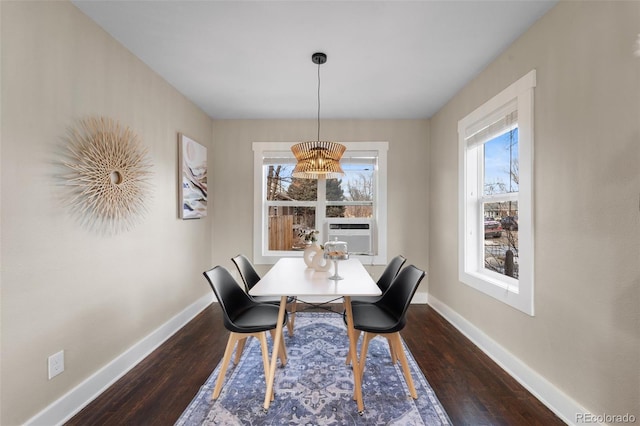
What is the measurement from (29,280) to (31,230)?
10.4 inches

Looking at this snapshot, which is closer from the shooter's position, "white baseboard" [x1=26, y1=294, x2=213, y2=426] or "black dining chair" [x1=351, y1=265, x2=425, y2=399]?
"white baseboard" [x1=26, y1=294, x2=213, y2=426]

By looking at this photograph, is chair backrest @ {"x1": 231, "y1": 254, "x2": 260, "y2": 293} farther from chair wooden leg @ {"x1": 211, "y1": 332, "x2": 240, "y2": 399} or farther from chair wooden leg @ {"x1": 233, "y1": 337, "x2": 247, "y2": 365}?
chair wooden leg @ {"x1": 211, "y1": 332, "x2": 240, "y2": 399}

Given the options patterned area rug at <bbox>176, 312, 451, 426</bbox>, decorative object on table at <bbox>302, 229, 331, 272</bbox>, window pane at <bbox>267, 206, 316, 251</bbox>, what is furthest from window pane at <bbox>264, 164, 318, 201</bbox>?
patterned area rug at <bbox>176, 312, 451, 426</bbox>

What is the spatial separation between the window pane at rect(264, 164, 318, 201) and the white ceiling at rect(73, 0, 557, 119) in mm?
1070

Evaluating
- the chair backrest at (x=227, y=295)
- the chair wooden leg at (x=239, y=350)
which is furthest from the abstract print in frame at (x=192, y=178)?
the chair wooden leg at (x=239, y=350)

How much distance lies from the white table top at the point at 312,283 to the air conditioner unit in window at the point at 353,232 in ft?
4.08

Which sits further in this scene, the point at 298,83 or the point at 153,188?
the point at 298,83

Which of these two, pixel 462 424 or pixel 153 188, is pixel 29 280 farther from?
pixel 462 424

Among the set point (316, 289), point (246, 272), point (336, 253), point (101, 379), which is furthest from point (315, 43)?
point (101, 379)

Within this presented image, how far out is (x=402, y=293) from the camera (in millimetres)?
2137

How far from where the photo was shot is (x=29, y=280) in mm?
1542

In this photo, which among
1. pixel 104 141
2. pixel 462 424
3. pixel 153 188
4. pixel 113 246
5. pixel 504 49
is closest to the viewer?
pixel 462 424

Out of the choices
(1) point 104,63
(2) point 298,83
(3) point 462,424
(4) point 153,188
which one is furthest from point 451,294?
(1) point 104,63

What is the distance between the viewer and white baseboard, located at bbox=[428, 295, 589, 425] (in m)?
1.70
